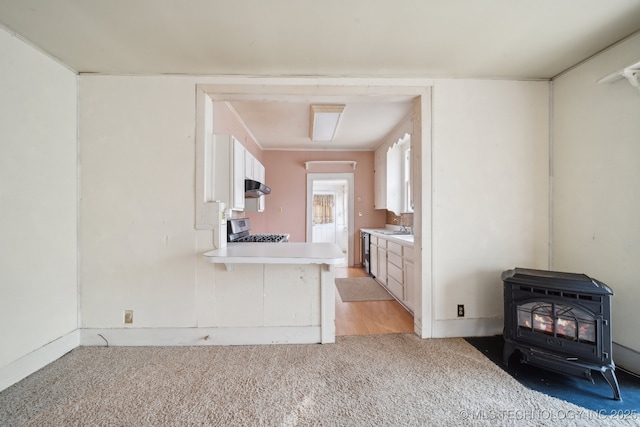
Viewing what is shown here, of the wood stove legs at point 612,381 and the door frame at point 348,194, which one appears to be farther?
the door frame at point 348,194

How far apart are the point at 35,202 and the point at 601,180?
14.3ft

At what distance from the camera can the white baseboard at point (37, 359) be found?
1.84 metres

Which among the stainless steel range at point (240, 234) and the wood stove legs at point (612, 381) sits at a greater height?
the stainless steel range at point (240, 234)

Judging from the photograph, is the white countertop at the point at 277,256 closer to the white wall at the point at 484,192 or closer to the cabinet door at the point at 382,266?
the white wall at the point at 484,192

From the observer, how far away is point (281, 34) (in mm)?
1924

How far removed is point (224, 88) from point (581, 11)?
8.62ft

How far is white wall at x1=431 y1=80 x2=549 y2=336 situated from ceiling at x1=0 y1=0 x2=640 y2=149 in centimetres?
23

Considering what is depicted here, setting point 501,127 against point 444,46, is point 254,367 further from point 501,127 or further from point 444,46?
point 501,127

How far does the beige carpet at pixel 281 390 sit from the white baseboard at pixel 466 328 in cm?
17

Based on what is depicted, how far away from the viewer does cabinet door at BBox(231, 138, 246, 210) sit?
2650mm

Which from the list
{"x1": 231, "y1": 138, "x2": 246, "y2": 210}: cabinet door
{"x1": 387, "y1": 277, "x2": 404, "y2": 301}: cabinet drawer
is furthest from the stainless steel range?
{"x1": 387, "y1": 277, "x2": 404, "y2": 301}: cabinet drawer

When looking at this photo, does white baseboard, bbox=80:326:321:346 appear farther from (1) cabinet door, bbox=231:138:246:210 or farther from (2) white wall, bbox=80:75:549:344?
(1) cabinet door, bbox=231:138:246:210

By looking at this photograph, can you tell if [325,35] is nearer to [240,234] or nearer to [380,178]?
[240,234]

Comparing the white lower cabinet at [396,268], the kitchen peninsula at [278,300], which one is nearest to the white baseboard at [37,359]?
the kitchen peninsula at [278,300]
